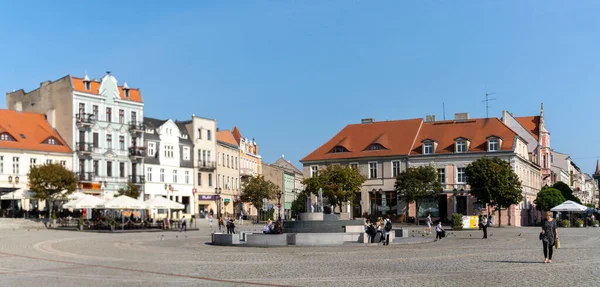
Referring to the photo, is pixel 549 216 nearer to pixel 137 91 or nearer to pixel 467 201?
pixel 467 201

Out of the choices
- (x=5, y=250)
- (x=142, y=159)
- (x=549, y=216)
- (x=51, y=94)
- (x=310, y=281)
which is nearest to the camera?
(x=310, y=281)

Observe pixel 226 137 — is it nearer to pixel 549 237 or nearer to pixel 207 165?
pixel 207 165

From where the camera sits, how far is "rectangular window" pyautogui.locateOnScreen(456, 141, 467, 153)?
72.8 metres

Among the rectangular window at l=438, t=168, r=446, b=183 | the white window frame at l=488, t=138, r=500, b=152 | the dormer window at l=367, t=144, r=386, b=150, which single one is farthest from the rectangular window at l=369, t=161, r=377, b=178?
the white window frame at l=488, t=138, r=500, b=152

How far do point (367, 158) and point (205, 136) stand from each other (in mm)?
19818

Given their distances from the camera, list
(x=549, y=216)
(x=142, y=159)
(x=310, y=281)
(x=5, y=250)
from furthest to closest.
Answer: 1. (x=142, y=159)
2. (x=5, y=250)
3. (x=549, y=216)
4. (x=310, y=281)

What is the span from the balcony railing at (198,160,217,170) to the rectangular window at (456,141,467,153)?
28684mm

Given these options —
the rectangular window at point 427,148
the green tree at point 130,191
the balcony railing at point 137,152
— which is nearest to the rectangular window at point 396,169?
the rectangular window at point 427,148

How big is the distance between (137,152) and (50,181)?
629 inches

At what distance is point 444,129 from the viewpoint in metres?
76.6

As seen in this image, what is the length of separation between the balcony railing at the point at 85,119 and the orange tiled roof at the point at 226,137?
71.7 ft

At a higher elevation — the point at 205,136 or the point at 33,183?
the point at 205,136

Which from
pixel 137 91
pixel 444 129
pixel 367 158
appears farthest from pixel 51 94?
pixel 444 129

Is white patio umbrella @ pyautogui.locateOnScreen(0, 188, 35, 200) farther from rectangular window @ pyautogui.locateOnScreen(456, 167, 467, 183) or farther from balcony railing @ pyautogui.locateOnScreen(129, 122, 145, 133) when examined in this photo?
rectangular window @ pyautogui.locateOnScreen(456, 167, 467, 183)
